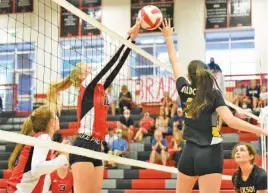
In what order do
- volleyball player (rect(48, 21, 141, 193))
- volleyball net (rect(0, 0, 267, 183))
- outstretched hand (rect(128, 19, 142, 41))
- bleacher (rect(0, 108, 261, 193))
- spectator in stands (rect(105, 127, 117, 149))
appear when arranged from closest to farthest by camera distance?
1. volleyball player (rect(48, 21, 141, 193))
2. outstretched hand (rect(128, 19, 142, 41))
3. bleacher (rect(0, 108, 261, 193))
4. spectator in stands (rect(105, 127, 117, 149))
5. volleyball net (rect(0, 0, 267, 183))

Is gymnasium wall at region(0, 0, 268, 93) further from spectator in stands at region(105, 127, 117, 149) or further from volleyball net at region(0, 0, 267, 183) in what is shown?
spectator in stands at region(105, 127, 117, 149)

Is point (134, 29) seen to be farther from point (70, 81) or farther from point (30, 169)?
point (30, 169)

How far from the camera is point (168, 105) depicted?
12.5 metres

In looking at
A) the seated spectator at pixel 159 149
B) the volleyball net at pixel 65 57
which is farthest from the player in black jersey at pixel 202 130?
the volleyball net at pixel 65 57

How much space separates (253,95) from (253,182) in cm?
736

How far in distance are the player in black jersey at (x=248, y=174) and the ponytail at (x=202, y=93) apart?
5.25ft

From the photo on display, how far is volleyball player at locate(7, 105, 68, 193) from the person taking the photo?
3.72 meters

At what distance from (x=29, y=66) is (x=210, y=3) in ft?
20.4

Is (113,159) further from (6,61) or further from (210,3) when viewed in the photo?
(6,61)

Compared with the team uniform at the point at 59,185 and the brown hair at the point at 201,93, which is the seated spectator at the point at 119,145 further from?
the brown hair at the point at 201,93

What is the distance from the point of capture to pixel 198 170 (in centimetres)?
372

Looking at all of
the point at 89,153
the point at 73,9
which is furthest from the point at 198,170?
the point at 73,9

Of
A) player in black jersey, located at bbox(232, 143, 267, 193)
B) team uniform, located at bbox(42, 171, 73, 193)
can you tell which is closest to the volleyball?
player in black jersey, located at bbox(232, 143, 267, 193)

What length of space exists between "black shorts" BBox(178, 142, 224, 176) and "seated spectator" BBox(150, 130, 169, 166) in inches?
237
